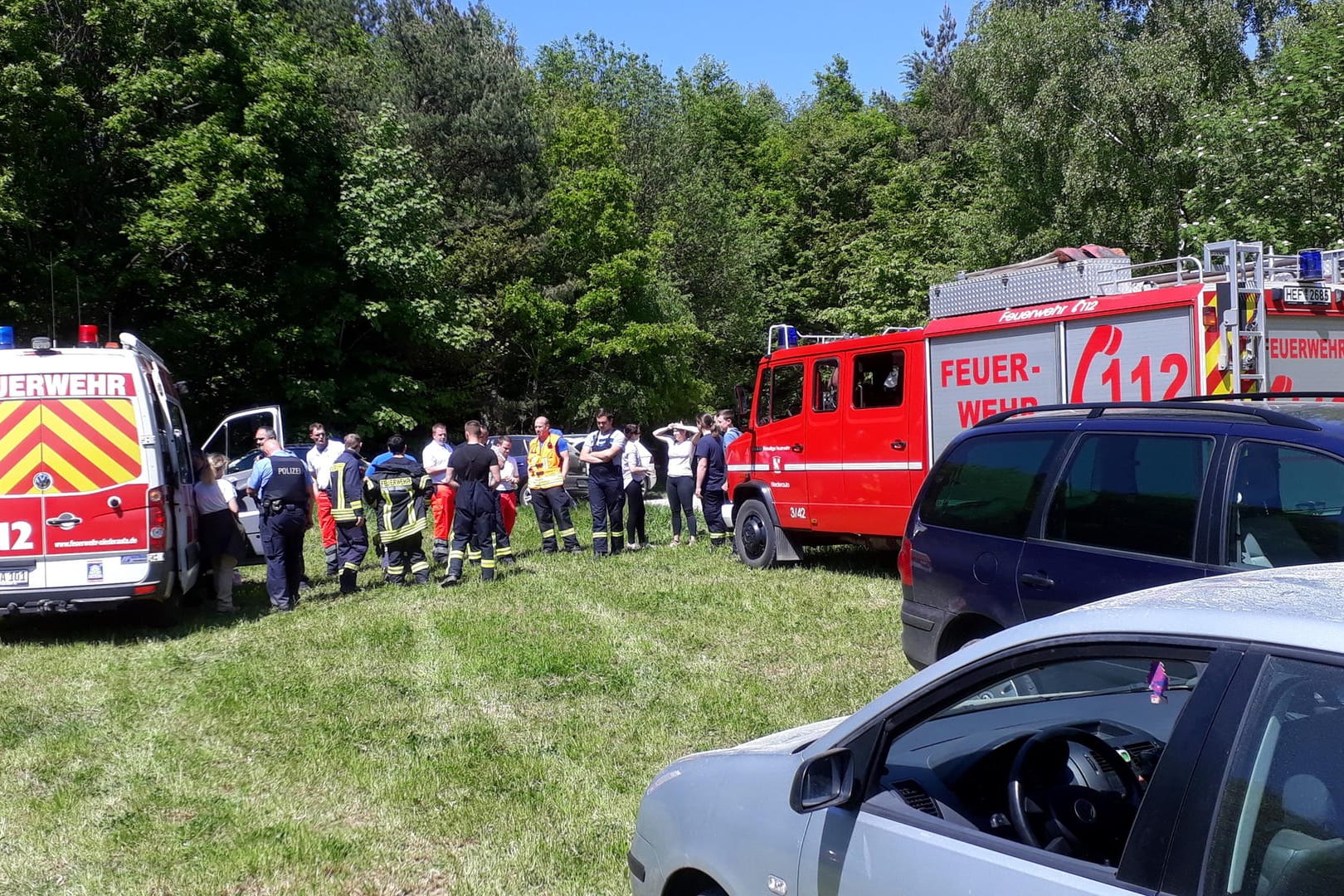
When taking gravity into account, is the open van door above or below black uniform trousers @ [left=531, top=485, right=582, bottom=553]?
above

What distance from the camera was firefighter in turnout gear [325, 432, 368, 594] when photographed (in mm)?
11617

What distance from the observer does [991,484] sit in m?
5.59

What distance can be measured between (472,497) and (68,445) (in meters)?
3.89

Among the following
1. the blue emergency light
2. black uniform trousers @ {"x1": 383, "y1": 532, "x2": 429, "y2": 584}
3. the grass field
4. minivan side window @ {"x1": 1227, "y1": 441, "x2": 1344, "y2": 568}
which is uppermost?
the blue emergency light

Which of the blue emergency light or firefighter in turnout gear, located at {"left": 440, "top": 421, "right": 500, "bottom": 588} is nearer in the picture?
the blue emergency light

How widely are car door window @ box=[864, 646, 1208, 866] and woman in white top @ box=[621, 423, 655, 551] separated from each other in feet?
38.6

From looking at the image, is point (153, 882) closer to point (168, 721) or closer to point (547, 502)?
point (168, 721)

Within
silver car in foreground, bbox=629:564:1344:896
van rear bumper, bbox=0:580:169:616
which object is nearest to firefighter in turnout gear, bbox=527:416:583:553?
van rear bumper, bbox=0:580:169:616

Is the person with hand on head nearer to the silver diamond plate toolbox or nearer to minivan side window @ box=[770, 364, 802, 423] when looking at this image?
minivan side window @ box=[770, 364, 802, 423]

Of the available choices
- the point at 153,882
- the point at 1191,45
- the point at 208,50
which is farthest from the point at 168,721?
the point at 1191,45

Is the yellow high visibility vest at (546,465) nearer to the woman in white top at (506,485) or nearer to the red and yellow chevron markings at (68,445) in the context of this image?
the woman in white top at (506,485)

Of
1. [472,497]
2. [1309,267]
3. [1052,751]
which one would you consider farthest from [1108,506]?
[472,497]

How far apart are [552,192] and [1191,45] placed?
1664cm

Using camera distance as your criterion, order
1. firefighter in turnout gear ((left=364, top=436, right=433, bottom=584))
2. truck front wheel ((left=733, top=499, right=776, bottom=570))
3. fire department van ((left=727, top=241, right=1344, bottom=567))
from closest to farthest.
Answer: fire department van ((left=727, top=241, right=1344, bottom=567))
firefighter in turnout gear ((left=364, top=436, right=433, bottom=584))
truck front wheel ((left=733, top=499, right=776, bottom=570))
